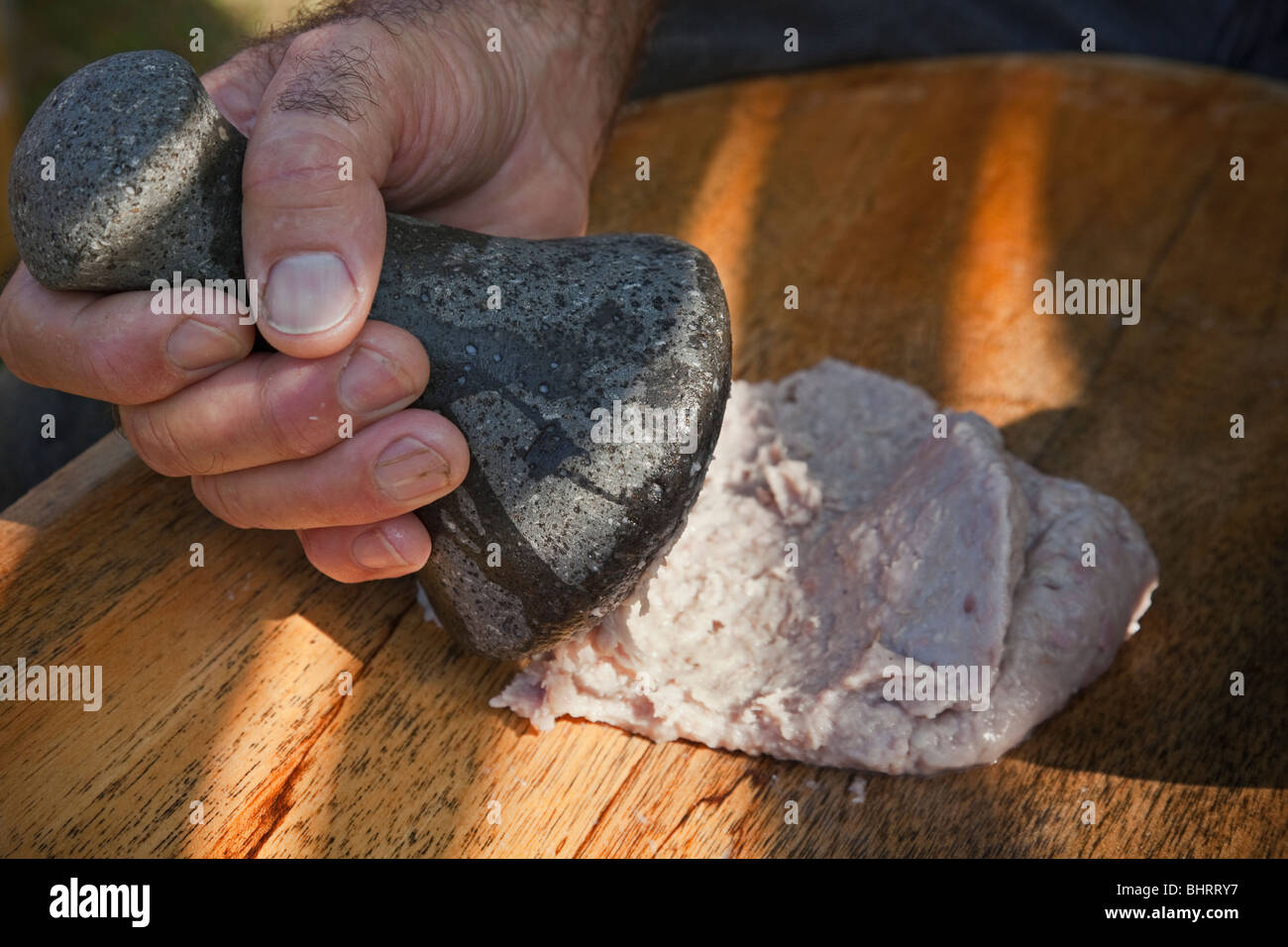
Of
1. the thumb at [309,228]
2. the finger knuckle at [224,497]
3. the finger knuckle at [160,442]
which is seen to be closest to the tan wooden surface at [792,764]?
the finger knuckle at [224,497]

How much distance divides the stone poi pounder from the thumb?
0.09 metres

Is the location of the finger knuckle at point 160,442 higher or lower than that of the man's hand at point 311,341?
lower

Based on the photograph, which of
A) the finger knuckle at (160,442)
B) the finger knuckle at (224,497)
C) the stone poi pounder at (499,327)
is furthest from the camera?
the finger knuckle at (224,497)

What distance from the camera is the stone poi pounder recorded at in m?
1.47

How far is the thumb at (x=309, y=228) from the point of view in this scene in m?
1.50

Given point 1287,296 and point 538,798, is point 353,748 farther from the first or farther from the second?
point 1287,296

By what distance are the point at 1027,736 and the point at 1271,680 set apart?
1.53ft

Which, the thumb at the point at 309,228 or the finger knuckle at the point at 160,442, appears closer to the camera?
the thumb at the point at 309,228

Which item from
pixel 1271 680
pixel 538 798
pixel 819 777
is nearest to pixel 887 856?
pixel 819 777

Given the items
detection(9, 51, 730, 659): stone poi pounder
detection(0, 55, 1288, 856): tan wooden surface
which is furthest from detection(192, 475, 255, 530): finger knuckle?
detection(9, 51, 730, 659): stone poi pounder

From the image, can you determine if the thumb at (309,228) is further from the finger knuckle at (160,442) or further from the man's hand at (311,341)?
the finger knuckle at (160,442)

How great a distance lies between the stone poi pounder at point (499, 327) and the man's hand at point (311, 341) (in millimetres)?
57

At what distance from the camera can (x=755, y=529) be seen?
2035 millimetres

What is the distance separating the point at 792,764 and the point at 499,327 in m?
0.83
